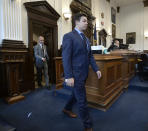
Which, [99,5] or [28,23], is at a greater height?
[99,5]

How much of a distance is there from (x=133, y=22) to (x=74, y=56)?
10648 mm

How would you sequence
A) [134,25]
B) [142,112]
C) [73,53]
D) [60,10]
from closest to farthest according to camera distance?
[73,53] → [142,112] → [60,10] → [134,25]

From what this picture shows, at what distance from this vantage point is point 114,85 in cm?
324

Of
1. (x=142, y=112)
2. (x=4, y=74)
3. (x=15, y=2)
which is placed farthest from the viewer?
(x=15, y=2)

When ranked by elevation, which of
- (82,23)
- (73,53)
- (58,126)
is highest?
(82,23)

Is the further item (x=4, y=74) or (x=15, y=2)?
(x=15, y=2)

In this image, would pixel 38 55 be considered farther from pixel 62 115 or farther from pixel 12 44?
pixel 62 115

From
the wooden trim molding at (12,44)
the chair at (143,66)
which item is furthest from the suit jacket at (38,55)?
the chair at (143,66)

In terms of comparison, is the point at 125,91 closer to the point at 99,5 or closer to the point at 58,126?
the point at 58,126

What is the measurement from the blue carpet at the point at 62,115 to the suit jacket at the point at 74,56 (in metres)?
0.87

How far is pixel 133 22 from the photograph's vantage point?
10641mm

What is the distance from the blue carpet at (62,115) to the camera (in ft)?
6.57

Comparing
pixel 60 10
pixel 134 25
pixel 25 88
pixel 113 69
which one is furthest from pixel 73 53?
pixel 134 25

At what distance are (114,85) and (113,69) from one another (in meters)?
0.40
